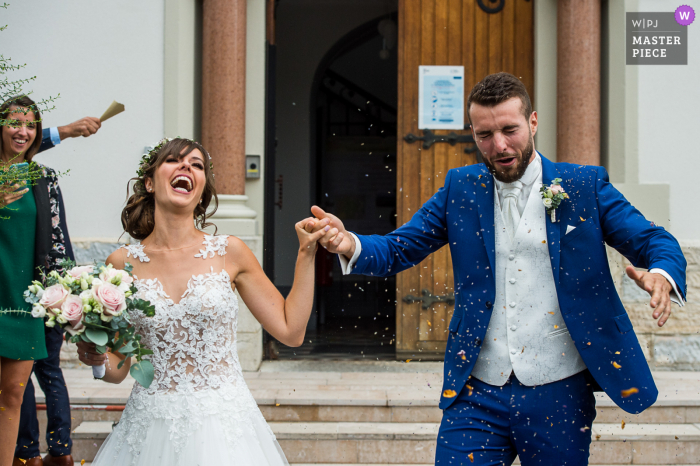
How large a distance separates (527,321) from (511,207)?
42 centimetres

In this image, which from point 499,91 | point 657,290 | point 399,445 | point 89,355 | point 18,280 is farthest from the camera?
point 399,445

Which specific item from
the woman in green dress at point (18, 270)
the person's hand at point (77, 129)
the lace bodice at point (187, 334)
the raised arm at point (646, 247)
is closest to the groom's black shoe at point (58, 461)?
the woman in green dress at point (18, 270)

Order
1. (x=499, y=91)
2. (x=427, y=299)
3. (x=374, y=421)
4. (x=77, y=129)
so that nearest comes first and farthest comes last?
(x=499, y=91) < (x=77, y=129) < (x=374, y=421) < (x=427, y=299)

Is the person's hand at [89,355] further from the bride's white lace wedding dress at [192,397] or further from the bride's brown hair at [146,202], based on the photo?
the bride's brown hair at [146,202]

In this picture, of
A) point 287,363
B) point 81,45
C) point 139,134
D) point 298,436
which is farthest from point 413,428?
point 81,45

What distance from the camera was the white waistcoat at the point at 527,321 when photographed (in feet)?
7.08

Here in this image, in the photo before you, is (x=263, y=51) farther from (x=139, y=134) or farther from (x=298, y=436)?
(x=298, y=436)

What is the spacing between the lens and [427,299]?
5.49m

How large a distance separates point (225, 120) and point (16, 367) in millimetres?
2653

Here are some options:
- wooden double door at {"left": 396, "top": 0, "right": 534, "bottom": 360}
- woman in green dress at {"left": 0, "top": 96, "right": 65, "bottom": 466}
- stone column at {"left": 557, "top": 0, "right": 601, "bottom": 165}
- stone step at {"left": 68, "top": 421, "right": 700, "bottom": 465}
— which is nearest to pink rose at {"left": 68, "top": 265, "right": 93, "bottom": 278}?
woman in green dress at {"left": 0, "top": 96, "right": 65, "bottom": 466}

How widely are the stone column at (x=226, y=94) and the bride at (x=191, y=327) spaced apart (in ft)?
8.66

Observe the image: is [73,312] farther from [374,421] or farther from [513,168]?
[374,421]

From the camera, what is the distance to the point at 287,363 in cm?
532

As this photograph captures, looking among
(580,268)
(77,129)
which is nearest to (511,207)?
(580,268)
